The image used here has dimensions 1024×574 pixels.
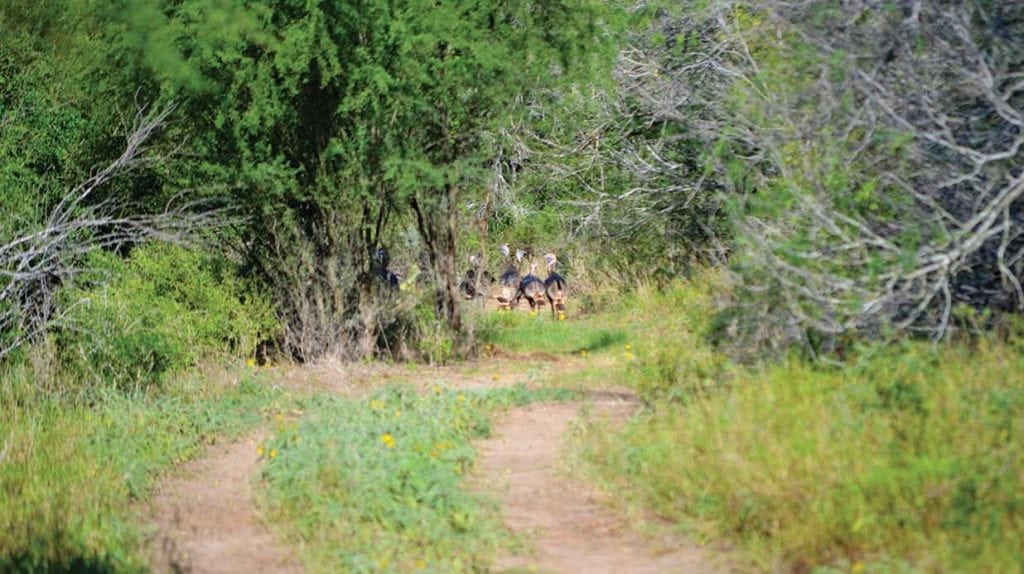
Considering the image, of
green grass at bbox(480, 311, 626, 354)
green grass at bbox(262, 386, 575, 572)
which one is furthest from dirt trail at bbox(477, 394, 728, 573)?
green grass at bbox(480, 311, 626, 354)

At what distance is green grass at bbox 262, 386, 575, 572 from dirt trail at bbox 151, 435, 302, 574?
16 centimetres

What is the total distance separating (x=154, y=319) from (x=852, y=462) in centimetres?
747

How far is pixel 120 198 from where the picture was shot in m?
13.8

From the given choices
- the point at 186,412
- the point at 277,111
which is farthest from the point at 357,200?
the point at 186,412

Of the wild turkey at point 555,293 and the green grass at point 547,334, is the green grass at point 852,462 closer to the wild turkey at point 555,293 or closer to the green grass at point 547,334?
the green grass at point 547,334

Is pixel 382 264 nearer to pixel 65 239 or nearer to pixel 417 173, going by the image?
pixel 417 173

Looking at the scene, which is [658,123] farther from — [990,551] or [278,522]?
→ [990,551]

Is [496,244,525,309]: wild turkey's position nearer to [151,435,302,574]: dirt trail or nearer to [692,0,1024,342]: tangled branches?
[151,435,302,574]: dirt trail

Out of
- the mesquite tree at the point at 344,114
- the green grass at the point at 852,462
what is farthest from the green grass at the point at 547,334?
the green grass at the point at 852,462

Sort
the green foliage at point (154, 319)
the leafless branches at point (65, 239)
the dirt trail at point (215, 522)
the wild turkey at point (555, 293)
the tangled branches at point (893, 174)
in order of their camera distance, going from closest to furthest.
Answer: the dirt trail at point (215, 522)
the tangled branches at point (893, 174)
the leafless branches at point (65, 239)
the green foliage at point (154, 319)
the wild turkey at point (555, 293)

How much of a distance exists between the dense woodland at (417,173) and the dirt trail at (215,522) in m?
0.77

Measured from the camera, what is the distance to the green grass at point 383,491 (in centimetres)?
687

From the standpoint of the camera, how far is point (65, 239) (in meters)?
11.9

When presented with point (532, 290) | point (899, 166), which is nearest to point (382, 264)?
point (532, 290)
